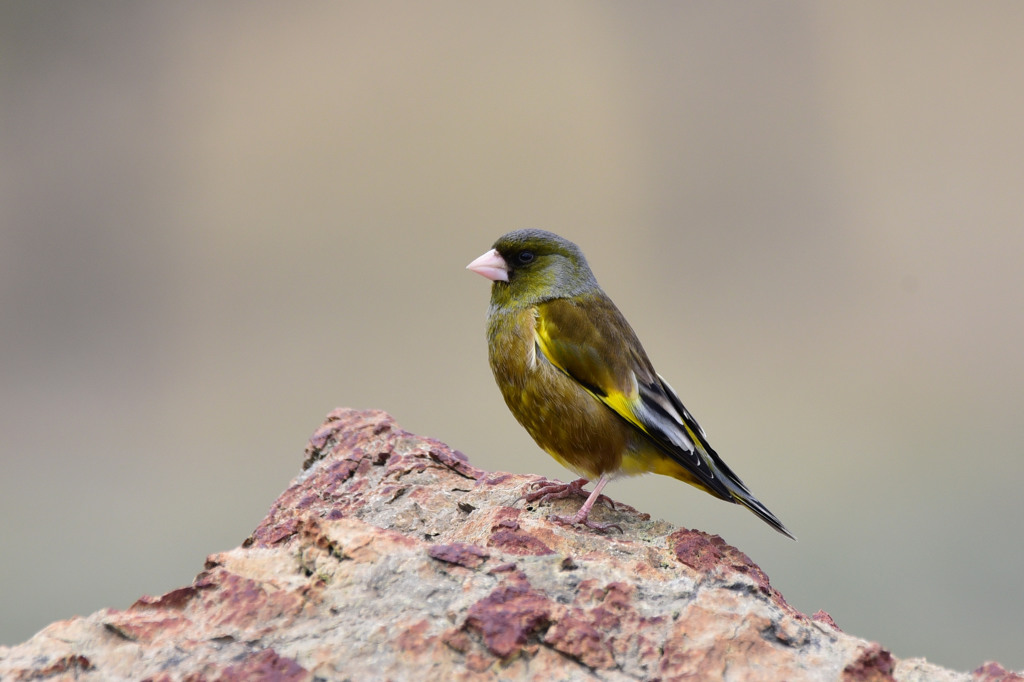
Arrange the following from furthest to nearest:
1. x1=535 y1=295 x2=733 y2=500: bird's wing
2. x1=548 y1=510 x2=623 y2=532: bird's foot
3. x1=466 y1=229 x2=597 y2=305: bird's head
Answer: x1=466 y1=229 x2=597 y2=305: bird's head → x1=535 y1=295 x2=733 y2=500: bird's wing → x1=548 y1=510 x2=623 y2=532: bird's foot

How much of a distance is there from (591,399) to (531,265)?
0.60 metres

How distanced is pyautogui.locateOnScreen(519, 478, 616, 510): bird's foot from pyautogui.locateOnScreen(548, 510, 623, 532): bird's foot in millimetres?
218

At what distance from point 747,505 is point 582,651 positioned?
3.52 ft

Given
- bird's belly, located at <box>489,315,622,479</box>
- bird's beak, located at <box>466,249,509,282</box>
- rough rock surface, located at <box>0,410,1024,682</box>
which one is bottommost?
rough rock surface, located at <box>0,410,1024,682</box>

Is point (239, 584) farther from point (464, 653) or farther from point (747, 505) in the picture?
point (747, 505)

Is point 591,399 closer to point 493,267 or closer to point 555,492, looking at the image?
point 555,492

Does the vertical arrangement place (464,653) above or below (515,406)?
below

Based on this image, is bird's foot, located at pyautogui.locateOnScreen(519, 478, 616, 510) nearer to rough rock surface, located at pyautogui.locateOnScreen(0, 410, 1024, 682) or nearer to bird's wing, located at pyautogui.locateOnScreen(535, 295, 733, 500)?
bird's wing, located at pyautogui.locateOnScreen(535, 295, 733, 500)

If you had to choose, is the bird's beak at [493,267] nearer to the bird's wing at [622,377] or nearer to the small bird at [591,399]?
the small bird at [591,399]

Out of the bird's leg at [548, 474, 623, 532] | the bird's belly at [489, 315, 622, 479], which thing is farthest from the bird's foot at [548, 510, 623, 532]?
the bird's belly at [489, 315, 622, 479]

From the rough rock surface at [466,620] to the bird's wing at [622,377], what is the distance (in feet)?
1.36

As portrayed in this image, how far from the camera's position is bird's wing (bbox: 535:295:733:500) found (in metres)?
2.90

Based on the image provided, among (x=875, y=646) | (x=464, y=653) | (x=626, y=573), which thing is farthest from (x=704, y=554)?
(x=464, y=653)

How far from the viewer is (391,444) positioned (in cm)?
332
